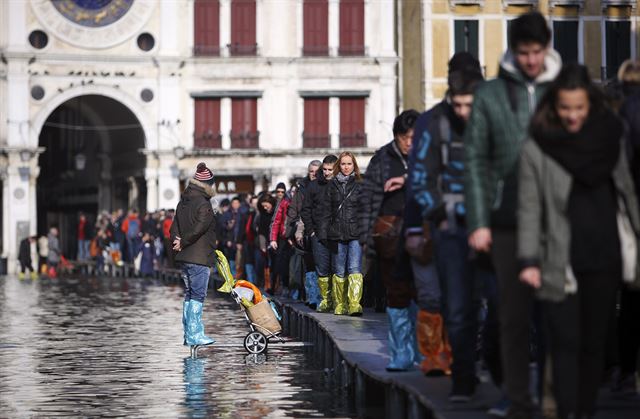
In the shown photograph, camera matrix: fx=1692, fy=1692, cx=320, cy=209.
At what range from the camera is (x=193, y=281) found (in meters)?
18.8

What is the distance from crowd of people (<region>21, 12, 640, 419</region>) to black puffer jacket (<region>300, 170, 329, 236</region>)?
664 centimetres

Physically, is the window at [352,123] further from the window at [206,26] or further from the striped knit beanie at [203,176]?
the striped knit beanie at [203,176]

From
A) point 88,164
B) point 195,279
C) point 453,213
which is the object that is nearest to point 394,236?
point 453,213

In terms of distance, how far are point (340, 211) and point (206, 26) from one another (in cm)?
4319

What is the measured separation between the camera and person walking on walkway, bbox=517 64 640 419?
28.6 feet

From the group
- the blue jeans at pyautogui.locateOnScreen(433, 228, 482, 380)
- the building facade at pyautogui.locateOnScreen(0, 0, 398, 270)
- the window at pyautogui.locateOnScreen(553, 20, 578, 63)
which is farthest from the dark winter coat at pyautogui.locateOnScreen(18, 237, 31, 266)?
the blue jeans at pyautogui.locateOnScreen(433, 228, 482, 380)

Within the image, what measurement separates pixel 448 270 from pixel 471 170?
1.31 m

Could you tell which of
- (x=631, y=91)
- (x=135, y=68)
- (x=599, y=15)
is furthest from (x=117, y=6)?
(x=631, y=91)

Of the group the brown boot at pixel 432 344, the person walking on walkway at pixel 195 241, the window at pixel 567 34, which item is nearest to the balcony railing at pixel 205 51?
the window at pixel 567 34

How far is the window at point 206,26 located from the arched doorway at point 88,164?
4023mm

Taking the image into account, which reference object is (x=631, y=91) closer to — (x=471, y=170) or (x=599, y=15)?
(x=471, y=170)

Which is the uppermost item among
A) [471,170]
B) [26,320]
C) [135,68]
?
[135,68]

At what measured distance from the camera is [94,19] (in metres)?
62.5

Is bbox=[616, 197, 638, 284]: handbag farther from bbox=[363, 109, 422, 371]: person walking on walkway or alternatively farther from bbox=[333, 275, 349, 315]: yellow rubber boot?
bbox=[333, 275, 349, 315]: yellow rubber boot
